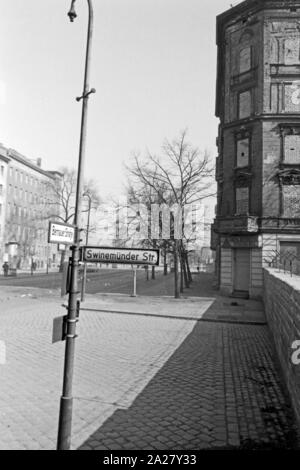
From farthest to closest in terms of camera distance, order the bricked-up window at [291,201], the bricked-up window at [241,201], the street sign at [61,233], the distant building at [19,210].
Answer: the distant building at [19,210]
the bricked-up window at [241,201]
the bricked-up window at [291,201]
the street sign at [61,233]

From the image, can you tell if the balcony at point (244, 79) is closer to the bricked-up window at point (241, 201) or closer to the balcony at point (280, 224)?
the bricked-up window at point (241, 201)

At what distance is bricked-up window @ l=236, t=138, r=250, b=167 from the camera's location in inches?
995

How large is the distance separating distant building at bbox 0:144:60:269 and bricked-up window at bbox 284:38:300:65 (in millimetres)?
37527

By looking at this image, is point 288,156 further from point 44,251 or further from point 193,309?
point 44,251

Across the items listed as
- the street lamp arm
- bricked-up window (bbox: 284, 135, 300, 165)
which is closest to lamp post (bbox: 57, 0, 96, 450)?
the street lamp arm

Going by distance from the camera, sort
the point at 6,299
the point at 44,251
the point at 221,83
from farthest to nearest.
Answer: the point at 44,251
the point at 221,83
the point at 6,299

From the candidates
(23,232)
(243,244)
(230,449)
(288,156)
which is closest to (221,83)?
(288,156)

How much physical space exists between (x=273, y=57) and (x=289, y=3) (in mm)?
3522

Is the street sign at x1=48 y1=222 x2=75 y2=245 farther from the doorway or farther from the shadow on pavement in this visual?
the doorway

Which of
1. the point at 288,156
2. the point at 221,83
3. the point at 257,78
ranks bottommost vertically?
the point at 288,156

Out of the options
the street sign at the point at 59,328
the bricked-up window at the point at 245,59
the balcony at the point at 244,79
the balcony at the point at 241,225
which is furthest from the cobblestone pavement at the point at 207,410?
the bricked-up window at the point at 245,59

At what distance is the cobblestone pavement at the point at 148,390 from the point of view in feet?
15.3

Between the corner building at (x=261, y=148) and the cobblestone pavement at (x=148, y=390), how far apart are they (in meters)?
12.2
